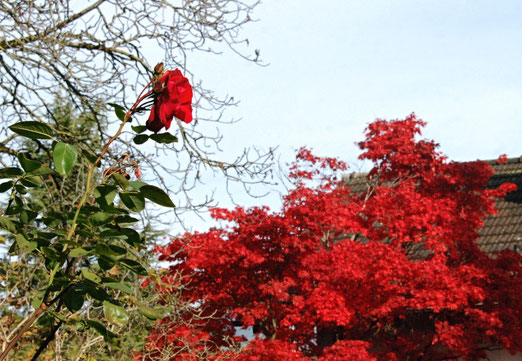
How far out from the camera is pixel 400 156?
11859 millimetres

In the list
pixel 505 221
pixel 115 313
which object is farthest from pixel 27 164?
pixel 505 221

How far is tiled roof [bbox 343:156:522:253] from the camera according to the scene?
12.7 metres

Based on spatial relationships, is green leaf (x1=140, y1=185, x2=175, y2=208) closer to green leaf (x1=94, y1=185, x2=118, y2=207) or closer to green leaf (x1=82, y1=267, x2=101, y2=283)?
green leaf (x1=94, y1=185, x2=118, y2=207)

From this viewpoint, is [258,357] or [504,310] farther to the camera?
[504,310]

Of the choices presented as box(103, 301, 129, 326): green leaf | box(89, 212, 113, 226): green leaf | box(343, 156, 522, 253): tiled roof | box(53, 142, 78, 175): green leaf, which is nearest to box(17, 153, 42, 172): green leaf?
box(53, 142, 78, 175): green leaf

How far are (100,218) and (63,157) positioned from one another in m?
0.27

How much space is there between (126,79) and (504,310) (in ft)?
22.4

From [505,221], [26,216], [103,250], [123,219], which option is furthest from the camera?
[505,221]

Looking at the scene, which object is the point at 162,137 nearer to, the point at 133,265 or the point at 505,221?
the point at 133,265

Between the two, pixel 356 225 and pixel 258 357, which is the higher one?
pixel 356 225

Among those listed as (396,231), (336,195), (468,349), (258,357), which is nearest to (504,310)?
(468,349)

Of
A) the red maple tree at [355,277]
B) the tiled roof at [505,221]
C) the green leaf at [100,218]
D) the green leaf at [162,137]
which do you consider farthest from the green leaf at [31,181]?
the tiled roof at [505,221]

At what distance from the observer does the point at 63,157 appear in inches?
80.5

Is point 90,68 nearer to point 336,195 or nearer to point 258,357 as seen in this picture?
point 258,357
